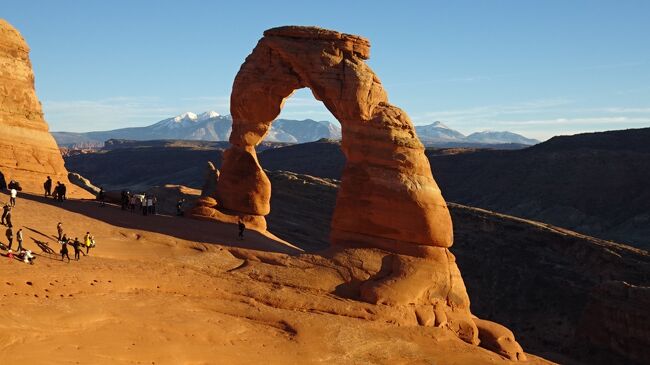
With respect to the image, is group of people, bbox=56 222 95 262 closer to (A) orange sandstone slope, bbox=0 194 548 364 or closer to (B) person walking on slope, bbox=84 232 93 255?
(B) person walking on slope, bbox=84 232 93 255

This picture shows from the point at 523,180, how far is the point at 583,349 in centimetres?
5606

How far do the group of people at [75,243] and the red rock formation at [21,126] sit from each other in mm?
10433

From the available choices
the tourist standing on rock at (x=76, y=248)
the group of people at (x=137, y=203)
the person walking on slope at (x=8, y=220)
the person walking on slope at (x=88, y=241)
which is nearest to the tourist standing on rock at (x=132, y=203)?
the group of people at (x=137, y=203)

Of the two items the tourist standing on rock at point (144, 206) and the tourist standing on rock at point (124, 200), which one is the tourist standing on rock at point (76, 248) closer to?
the tourist standing on rock at point (144, 206)

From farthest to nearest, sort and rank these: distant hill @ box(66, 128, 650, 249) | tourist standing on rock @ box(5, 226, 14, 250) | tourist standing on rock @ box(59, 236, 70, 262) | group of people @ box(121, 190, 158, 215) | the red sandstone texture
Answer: distant hill @ box(66, 128, 650, 249)
group of people @ box(121, 190, 158, 215)
the red sandstone texture
tourist standing on rock @ box(59, 236, 70, 262)
tourist standing on rock @ box(5, 226, 14, 250)

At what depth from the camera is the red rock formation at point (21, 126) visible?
32688 mm

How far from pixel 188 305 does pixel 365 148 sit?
927 cm

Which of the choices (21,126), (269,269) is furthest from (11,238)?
(21,126)

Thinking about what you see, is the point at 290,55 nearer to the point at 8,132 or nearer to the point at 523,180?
the point at 8,132

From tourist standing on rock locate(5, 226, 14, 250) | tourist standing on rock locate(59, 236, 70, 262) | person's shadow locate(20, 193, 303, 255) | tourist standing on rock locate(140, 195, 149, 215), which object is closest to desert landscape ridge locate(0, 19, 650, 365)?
tourist standing on rock locate(59, 236, 70, 262)

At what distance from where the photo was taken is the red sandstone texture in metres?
24.9

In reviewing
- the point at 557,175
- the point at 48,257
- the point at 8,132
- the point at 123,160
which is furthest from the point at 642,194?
the point at 123,160

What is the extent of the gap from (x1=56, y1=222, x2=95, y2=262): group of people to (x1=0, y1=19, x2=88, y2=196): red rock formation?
10433 mm

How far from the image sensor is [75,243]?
21188mm
